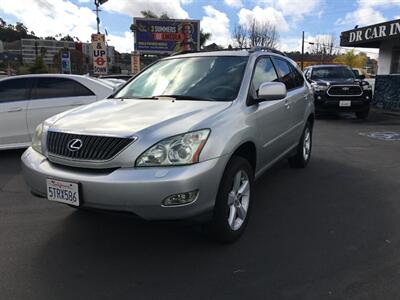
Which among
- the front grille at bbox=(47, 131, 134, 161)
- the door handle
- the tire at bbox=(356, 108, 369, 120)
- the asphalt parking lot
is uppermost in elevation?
the front grille at bbox=(47, 131, 134, 161)

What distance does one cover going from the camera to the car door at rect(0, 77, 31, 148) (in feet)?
23.1

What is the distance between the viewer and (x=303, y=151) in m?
6.16

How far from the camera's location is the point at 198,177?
9.82 feet

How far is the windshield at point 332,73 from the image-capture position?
1398cm

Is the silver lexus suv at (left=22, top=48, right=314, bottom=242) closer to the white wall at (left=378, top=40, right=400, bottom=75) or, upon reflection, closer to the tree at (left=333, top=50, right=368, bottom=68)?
the white wall at (left=378, top=40, right=400, bottom=75)

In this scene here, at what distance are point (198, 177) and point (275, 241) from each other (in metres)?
1.14

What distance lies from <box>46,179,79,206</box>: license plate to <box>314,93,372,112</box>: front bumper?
36.9 feet

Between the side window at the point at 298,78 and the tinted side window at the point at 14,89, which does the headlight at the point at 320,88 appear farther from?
the tinted side window at the point at 14,89

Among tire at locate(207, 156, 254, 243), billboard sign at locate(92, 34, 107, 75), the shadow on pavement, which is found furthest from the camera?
billboard sign at locate(92, 34, 107, 75)

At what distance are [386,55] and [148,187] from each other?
61.0ft

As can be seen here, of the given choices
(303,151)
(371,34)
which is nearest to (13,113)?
(303,151)

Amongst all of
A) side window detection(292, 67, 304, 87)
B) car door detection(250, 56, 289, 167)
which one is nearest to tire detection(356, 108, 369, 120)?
side window detection(292, 67, 304, 87)

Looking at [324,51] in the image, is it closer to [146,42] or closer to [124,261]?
[146,42]

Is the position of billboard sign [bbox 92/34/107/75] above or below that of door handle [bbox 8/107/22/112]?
above
